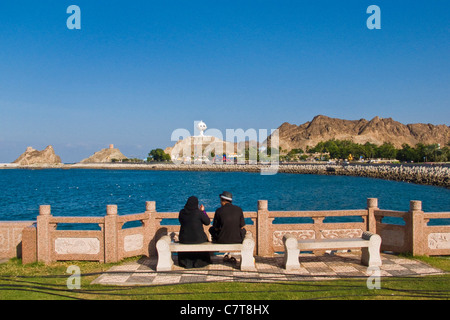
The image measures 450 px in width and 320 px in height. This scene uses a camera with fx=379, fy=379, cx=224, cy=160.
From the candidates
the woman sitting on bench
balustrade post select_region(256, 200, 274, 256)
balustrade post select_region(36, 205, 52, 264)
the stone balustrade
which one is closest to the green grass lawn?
balustrade post select_region(36, 205, 52, 264)

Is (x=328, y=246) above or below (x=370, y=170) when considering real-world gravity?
above

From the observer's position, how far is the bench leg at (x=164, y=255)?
26.6ft

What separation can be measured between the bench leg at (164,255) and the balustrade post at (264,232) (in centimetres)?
241

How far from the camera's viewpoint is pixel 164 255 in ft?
26.7

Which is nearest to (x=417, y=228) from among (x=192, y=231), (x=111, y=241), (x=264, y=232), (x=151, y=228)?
(x=264, y=232)

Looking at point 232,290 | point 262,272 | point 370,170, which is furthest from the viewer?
point 370,170

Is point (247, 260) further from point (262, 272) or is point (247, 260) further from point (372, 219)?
point (372, 219)

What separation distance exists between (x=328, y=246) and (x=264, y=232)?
1825mm

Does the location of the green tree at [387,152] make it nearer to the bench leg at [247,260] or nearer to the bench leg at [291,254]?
the bench leg at [291,254]

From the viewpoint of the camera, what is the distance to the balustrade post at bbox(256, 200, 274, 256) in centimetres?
942

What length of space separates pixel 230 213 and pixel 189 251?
1.20 metres
